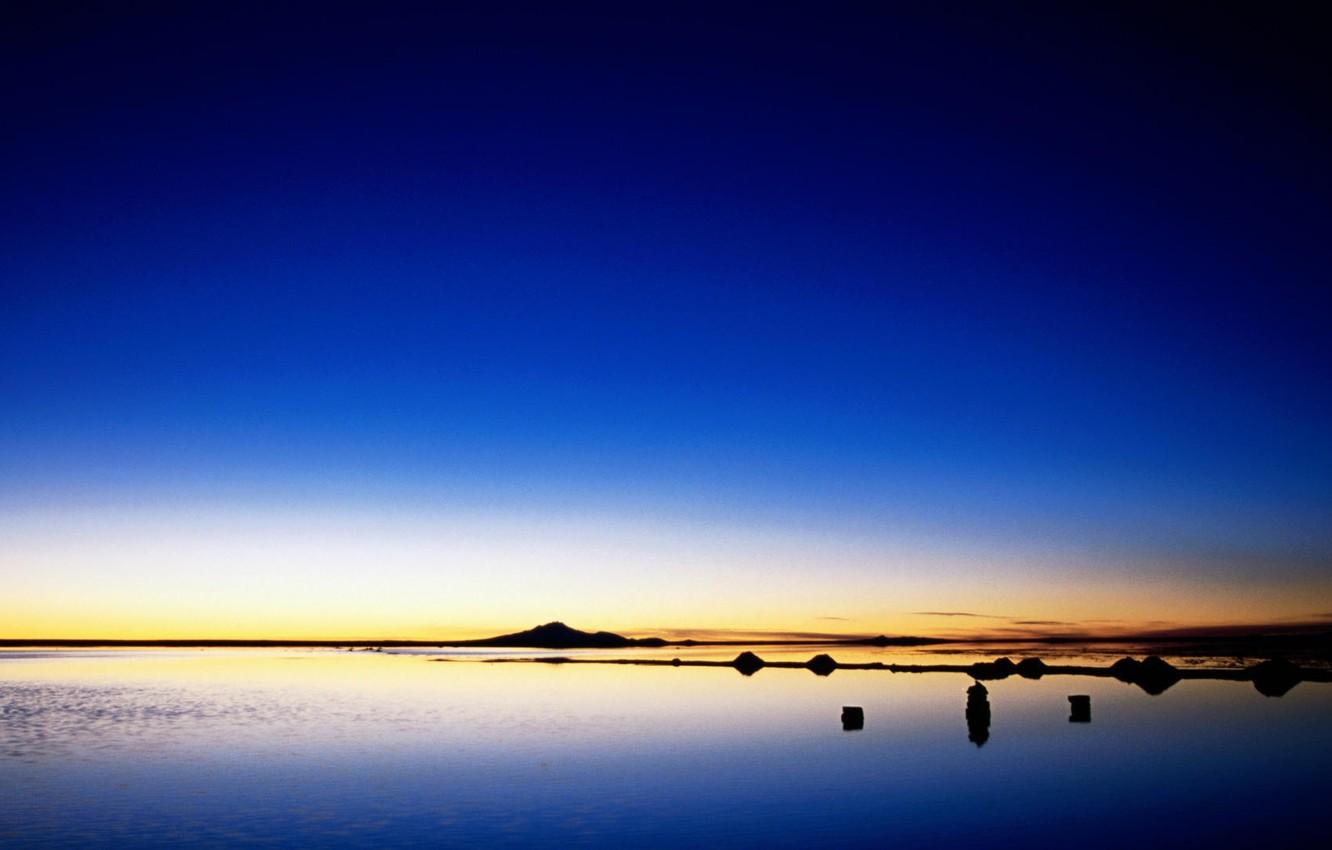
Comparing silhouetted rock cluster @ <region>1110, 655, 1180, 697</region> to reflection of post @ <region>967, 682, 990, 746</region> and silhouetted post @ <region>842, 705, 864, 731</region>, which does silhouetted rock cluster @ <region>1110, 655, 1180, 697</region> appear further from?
silhouetted post @ <region>842, 705, 864, 731</region>

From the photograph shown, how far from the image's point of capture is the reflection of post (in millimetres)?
40438

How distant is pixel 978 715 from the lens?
41.4 meters

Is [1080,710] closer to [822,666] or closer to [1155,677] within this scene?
[1155,677]

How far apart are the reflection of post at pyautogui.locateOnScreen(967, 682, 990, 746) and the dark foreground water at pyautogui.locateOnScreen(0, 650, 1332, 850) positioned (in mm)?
238

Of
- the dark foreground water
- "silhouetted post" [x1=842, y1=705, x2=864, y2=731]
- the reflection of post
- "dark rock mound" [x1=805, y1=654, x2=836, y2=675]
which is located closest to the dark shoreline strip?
"dark rock mound" [x1=805, y1=654, x2=836, y2=675]

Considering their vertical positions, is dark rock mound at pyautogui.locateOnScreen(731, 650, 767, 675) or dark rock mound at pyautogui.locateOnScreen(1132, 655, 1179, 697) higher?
dark rock mound at pyautogui.locateOnScreen(1132, 655, 1179, 697)

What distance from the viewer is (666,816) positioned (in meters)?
24.7

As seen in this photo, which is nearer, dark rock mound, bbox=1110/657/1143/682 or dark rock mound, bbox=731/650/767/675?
dark rock mound, bbox=1110/657/1143/682

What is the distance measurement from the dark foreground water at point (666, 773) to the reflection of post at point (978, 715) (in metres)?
0.24

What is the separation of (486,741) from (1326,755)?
94.1 feet

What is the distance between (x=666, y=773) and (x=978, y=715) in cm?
1572

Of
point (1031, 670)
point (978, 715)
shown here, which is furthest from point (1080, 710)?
point (1031, 670)

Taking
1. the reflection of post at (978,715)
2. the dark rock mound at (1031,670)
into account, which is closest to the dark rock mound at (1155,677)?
the dark rock mound at (1031,670)

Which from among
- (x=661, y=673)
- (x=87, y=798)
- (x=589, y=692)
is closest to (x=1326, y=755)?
(x=87, y=798)
